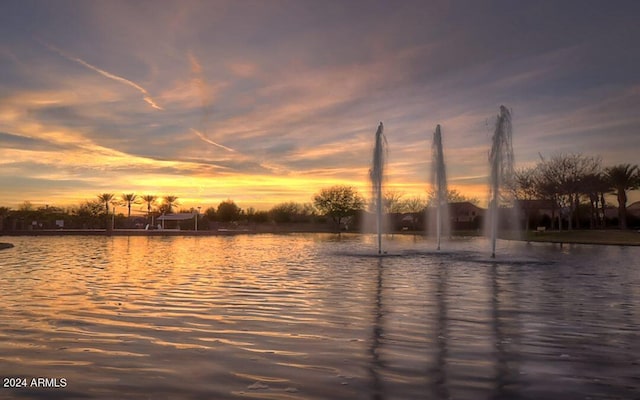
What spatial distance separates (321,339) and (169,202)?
418 feet

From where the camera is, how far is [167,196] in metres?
125

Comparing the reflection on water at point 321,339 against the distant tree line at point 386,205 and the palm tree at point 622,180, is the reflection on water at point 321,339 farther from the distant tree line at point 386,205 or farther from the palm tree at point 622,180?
the palm tree at point 622,180

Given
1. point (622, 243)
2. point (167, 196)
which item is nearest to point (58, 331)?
point (622, 243)

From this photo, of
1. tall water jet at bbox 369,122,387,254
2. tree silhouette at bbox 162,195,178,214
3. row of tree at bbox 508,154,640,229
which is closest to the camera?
tall water jet at bbox 369,122,387,254

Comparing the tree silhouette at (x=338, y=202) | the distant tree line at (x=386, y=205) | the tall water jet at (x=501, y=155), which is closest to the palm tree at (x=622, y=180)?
the distant tree line at (x=386, y=205)

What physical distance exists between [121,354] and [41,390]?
155 centimetres

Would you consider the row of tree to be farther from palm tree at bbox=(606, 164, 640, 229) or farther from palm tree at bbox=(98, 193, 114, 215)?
palm tree at bbox=(98, 193, 114, 215)

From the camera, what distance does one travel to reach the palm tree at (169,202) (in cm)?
12682

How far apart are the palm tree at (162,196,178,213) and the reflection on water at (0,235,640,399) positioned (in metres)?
114

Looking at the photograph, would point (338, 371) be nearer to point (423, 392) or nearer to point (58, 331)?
point (423, 392)

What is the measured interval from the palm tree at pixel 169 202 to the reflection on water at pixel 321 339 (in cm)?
11385

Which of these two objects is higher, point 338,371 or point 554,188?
point 554,188

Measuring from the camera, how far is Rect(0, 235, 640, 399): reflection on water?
5.83 m

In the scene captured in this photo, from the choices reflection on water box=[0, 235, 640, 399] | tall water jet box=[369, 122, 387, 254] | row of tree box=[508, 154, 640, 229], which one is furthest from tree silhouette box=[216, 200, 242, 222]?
reflection on water box=[0, 235, 640, 399]
